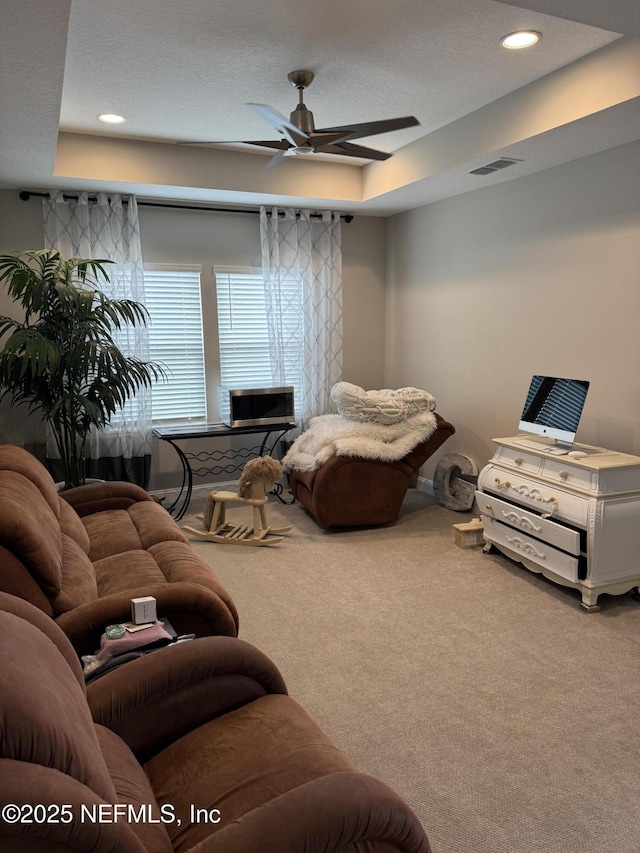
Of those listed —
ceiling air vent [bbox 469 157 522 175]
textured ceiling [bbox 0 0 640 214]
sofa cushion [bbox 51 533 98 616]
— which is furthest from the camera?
ceiling air vent [bbox 469 157 522 175]

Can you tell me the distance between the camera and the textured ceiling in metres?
2.51

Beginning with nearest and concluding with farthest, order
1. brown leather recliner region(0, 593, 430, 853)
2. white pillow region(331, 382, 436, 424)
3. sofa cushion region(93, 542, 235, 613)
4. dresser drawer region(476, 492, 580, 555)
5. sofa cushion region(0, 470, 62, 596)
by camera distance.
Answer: brown leather recliner region(0, 593, 430, 853)
sofa cushion region(0, 470, 62, 596)
sofa cushion region(93, 542, 235, 613)
dresser drawer region(476, 492, 580, 555)
white pillow region(331, 382, 436, 424)

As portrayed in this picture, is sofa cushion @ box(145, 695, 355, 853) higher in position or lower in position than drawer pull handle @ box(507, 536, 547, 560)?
higher

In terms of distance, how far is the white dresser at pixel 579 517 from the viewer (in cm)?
315

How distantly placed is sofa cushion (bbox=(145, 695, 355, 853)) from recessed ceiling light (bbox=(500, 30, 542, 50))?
292 centimetres

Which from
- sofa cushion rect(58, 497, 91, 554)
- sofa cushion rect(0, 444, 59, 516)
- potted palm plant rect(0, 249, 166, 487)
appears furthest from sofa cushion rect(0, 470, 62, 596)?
potted palm plant rect(0, 249, 166, 487)

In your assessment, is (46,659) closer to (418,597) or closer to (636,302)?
(418,597)

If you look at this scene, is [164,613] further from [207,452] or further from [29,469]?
[207,452]

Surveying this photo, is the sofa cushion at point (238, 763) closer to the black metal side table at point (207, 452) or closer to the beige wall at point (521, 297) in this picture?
the beige wall at point (521, 297)

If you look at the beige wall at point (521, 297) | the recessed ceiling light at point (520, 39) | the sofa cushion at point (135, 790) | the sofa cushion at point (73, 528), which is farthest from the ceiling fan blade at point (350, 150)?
the sofa cushion at point (135, 790)

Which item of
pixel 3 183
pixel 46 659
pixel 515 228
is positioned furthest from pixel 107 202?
pixel 46 659

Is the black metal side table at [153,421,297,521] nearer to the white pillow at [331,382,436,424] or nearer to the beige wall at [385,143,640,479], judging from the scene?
the white pillow at [331,382,436,424]

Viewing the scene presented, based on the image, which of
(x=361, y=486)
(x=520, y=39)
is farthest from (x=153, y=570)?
(x=520, y=39)

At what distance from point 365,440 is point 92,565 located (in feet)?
7.43
